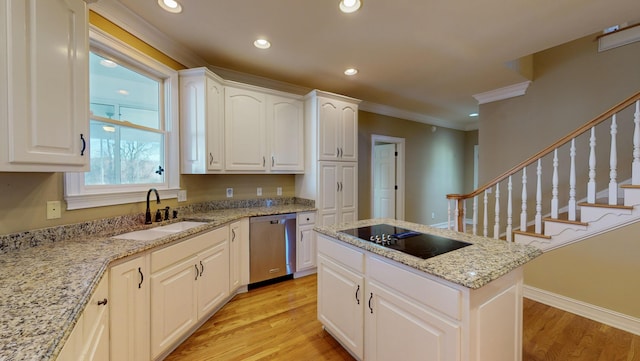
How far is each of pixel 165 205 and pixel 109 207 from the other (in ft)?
1.74

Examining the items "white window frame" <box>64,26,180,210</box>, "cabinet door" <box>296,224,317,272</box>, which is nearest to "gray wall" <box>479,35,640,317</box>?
"cabinet door" <box>296,224,317,272</box>

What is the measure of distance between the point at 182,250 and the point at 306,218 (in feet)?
5.24

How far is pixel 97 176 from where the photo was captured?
1.94 m

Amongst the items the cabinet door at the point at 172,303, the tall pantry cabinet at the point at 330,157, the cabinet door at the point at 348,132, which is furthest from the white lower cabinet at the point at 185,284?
the cabinet door at the point at 348,132

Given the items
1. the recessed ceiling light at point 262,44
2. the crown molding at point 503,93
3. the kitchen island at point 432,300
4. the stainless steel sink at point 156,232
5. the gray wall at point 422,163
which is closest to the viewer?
the kitchen island at point 432,300

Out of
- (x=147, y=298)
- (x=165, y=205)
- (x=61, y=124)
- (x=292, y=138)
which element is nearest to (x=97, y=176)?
(x=165, y=205)

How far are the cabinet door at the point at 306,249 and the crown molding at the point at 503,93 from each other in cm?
351

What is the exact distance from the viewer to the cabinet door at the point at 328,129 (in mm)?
3365

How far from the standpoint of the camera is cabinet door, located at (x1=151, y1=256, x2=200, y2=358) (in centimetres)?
168

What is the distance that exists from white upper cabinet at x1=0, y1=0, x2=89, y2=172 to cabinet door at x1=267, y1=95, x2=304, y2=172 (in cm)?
200

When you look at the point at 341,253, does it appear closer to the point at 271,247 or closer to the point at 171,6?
the point at 271,247

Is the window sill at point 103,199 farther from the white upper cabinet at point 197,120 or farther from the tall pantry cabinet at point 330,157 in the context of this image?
the tall pantry cabinet at point 330,157

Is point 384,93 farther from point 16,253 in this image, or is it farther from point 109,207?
point 16,253

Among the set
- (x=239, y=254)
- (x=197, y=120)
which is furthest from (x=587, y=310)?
(x=197, y=120)
